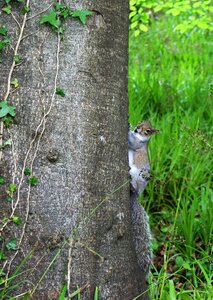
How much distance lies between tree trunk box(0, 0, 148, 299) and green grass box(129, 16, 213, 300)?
475mm

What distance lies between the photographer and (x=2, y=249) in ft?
7.23

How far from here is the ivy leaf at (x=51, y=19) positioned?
2.19 meters

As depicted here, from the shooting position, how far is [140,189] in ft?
9.42

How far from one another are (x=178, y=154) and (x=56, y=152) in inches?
84.4

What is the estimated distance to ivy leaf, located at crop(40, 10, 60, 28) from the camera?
7.19ft

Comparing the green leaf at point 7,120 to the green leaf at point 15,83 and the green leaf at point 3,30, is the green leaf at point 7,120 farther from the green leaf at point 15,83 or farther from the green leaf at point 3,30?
the green leaf at point 3,30

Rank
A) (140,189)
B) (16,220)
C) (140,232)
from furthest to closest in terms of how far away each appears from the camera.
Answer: (140,189)
(140,232)
(16,220)

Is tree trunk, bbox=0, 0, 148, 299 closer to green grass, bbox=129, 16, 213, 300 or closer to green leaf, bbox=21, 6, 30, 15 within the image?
green leaf, bbox=21, 6, 30, 15

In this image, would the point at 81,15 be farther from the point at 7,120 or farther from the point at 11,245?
the point at 11,245

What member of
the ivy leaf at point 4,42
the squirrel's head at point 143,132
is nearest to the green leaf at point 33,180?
the ivy leaf at point 4,42

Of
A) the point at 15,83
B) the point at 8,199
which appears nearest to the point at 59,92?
the point at 15,83

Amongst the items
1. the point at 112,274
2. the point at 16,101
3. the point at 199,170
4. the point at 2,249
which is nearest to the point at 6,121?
the point at 16,101

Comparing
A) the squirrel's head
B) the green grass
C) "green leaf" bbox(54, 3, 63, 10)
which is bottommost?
the green grass

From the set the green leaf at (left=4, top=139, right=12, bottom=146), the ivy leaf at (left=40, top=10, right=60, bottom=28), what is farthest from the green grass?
the ivy leaf at (left=40, top=10, right=60, bottom=28)
